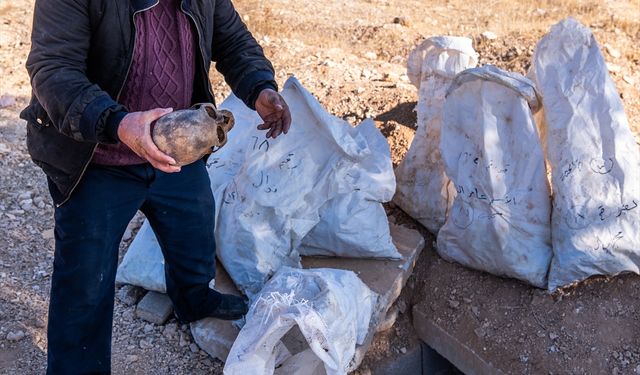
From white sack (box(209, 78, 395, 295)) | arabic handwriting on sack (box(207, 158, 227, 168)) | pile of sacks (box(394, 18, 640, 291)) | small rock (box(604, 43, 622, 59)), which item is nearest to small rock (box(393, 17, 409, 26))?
small rock (box(604, 43, 622, 59))

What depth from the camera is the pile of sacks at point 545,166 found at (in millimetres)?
2854

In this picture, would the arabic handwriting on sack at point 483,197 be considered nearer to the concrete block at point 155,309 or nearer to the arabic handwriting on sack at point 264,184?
the arabic handwriting on sack at point 264,184

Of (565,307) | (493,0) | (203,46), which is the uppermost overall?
(203,46)

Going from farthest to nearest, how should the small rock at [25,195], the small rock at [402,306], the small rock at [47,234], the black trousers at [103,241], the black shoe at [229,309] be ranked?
the small rock at [25,195] < the small rock at [47,234] < the small rock at [402,306] < the black shoe at [229,309] < the black trousers at [103,241]

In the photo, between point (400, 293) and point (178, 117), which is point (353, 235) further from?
point (178, 117)

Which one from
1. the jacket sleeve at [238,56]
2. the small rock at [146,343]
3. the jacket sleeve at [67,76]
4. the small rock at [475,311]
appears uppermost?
the jacket sleeve at [67,76]

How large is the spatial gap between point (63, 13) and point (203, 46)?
17.5 inches

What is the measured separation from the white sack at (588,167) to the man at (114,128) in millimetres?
1109

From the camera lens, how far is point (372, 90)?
4.47 m

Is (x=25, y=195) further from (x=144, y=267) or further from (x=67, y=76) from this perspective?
(x=67, y=76)

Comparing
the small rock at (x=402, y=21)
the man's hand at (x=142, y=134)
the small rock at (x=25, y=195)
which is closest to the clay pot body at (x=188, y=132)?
the man's hand at (x=142, y=134)

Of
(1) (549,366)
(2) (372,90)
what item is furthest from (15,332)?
(2) (372,90)

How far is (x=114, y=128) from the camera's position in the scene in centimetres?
192

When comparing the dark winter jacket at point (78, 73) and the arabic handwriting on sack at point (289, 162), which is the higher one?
the dark winter jacket at point (78, 73)
